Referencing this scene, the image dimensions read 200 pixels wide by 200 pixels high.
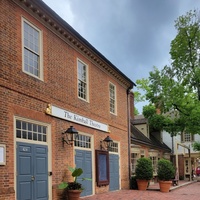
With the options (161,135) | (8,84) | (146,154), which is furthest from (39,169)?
(161,135)

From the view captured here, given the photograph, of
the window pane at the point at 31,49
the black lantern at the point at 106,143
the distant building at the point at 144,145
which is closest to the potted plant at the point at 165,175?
the distant building at the point at 144,145

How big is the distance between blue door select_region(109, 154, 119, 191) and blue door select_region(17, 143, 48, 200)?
6.29 meters

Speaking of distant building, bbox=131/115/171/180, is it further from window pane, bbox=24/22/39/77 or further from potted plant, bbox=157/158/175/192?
window pane, bbox=24/22/39/77

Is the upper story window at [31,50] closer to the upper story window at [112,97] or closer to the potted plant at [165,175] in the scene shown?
the upper story window at [112,97]

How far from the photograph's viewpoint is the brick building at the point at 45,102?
377 inches

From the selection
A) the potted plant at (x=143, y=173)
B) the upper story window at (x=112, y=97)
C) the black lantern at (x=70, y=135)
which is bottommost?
the potted plant at (x=143, y=173)

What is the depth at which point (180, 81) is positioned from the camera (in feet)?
83.8

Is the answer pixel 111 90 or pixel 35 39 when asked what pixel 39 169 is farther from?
pixel 111 90

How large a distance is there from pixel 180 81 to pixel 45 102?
1622cm

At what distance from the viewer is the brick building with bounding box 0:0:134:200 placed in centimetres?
959

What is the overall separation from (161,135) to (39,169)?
24.0 m

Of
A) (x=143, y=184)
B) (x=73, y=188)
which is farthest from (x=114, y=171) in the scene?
(x=73, y=188)

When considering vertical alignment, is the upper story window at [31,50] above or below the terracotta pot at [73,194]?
above

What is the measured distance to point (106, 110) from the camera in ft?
55.7
